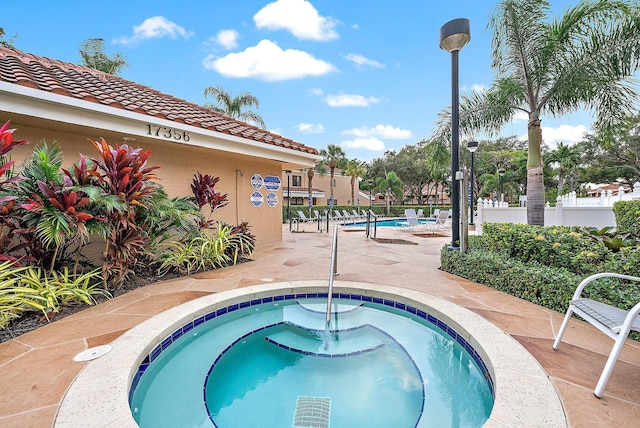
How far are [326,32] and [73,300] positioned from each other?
1731 centimetres

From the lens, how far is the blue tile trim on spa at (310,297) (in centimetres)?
241

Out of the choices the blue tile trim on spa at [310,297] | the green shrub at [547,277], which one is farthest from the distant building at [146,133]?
the green shrub at [547,277]

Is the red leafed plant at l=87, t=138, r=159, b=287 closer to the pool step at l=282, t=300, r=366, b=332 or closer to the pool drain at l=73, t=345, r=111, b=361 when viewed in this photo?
the pool drain at l=73, t=345, r=111, b=361

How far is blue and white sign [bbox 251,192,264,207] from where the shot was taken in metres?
8.47

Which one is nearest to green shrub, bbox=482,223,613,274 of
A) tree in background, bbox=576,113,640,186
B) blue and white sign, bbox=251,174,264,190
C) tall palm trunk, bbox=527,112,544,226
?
tall palm trunk, bbox=527,112,544,226

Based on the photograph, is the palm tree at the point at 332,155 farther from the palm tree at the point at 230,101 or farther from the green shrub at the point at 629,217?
the green shrub at the point at 629,217

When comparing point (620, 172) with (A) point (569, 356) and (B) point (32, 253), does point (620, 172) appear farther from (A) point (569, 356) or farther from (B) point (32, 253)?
(B) point (32, 253)

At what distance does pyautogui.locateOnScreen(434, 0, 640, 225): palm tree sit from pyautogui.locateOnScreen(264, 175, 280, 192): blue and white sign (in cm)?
669

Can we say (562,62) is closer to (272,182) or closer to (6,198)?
(272,182)

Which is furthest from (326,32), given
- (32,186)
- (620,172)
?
(620,172)

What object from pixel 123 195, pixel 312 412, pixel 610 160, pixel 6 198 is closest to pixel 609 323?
pixel 312 412

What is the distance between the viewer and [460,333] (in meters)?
2.98

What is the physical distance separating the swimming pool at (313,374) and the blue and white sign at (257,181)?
5.17 m

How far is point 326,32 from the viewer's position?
53.5 feet
